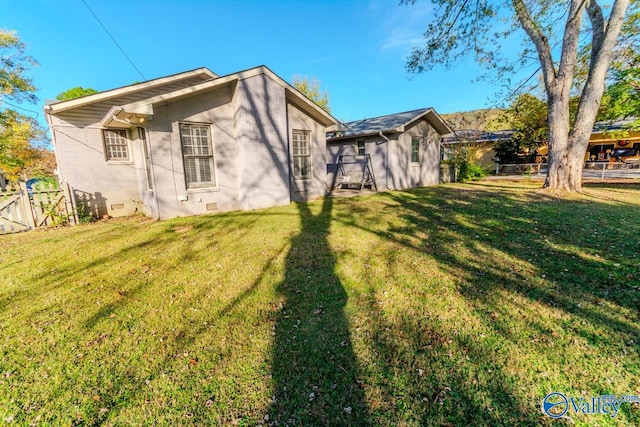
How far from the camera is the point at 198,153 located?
8.27 m

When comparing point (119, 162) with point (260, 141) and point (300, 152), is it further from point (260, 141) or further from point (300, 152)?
point (300, 152)

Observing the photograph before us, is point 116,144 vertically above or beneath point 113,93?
beneath

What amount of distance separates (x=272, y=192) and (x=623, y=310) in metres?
8.45

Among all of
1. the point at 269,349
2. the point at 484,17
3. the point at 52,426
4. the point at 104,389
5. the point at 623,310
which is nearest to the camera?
the point at 52,426

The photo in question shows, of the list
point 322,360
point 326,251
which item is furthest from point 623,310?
point 326,251

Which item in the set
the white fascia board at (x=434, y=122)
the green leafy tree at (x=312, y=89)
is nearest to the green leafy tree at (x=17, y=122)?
Result: the white fascia board at (x=434, y=122)

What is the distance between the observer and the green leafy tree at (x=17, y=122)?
56.6ft

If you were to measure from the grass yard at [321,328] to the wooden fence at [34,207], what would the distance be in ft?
5.96

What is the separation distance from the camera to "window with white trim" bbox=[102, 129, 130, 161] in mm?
9289

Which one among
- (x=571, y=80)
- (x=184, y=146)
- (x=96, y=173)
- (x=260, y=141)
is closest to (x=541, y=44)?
(x=571, y=80)

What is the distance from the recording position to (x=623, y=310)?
10.2 ft

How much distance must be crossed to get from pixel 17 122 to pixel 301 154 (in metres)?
22.6

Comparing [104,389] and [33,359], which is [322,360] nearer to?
[104,389]

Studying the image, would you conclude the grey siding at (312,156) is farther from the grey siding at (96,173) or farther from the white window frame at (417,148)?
the white window frame at (417,148)
